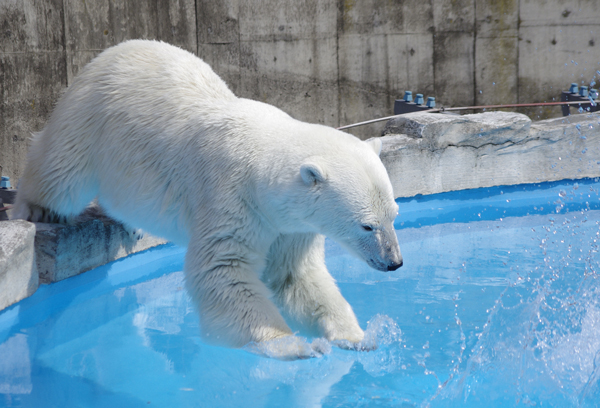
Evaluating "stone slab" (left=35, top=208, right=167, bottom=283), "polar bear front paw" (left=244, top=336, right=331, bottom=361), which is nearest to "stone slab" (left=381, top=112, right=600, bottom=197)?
"stone slab" (left=35, top=208, right=167, bottom=283)

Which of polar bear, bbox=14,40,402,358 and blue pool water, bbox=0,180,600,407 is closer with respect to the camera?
polar bear, bbox=14,40,402,358

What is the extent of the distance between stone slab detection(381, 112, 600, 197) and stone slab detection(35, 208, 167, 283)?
2048 millimetres

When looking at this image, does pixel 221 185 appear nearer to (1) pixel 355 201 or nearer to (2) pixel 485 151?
(1) pixel 355 201

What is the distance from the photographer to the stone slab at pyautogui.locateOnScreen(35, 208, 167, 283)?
3.33m

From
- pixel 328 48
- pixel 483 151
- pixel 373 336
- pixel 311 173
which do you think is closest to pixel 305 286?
pixel 373 336

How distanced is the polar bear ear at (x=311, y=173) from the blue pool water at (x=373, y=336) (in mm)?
776

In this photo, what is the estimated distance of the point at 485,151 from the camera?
5.16 m

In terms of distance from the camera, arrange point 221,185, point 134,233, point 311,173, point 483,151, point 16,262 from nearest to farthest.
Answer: point 311,173 → point 221,185 → point 16,262 → point 134,233 → point 483,151

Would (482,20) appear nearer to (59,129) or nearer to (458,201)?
(458,201)

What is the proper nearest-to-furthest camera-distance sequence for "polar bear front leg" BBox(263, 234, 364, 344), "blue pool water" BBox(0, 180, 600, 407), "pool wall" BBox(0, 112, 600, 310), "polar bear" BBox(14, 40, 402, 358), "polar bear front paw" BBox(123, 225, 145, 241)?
"polar bear" BBox(14, 40, 402, 358) < "blue pool water" BBox(0, 180, 600, 407) < "polar bear front leg" BBox(263, 234, 364, 344) < "polar bear front paw" BBox(123, 225, 145, 241) < "pool wall" BBox(0, 112, 600, 310)

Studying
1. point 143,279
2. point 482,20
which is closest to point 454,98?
point 482,20

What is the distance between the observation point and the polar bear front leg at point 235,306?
246 centimetres

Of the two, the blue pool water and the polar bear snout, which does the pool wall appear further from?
the polar bear snout

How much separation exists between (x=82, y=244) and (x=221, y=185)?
1324 millimetres
